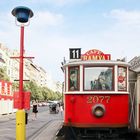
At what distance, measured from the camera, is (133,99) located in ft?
54.5

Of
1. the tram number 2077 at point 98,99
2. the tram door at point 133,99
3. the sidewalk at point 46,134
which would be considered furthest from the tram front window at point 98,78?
the sidewalk at point 46,134

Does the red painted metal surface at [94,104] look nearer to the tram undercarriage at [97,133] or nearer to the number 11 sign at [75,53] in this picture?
the tram undercarriage at [97,133]

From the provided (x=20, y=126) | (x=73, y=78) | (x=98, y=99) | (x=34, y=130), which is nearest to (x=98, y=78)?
(x=98, y=99)

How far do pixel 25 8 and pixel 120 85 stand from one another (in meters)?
4.45

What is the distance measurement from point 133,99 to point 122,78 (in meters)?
1.12

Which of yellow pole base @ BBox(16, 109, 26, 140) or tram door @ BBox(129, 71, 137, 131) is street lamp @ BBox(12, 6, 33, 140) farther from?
tram door @ BBox(129, 71, 137, 131)

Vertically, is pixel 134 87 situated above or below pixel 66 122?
above

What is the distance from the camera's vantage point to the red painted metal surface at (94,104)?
15.5 meters

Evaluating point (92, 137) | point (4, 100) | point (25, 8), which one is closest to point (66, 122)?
point (92, 137)

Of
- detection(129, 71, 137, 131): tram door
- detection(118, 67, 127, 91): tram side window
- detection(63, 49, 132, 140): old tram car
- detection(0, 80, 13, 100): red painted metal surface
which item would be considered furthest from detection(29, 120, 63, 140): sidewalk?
detection(0, 80, 13, 100): red painted metal surface

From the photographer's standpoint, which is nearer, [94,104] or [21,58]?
[21,58]

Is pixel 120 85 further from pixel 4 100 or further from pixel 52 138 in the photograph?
pixel 4 100

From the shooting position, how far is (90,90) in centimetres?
1560

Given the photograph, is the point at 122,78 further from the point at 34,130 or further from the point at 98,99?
the point at 34,130
